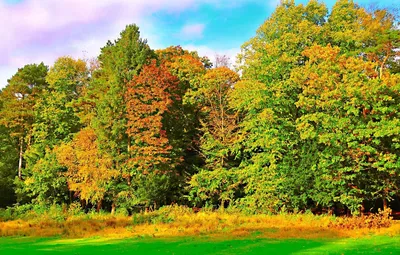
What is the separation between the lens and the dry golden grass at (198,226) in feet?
81.3

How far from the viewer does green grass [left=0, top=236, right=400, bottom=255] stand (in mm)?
16781

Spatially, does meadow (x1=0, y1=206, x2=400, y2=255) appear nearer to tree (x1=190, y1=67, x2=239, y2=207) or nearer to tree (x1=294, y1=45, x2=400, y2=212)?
tree (x1=190, y1=67, x2=239, y2=207)

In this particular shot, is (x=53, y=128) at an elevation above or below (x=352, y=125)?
above

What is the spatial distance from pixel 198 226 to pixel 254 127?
1375 centimetres

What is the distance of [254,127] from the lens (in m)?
38.8

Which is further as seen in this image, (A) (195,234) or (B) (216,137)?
(B) (216,137)

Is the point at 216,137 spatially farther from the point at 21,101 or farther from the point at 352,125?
the point at 21,101

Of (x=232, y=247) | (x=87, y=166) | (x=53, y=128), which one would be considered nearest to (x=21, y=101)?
(x=53, y=128)

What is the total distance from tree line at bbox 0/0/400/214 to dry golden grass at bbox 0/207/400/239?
4091 millimetres

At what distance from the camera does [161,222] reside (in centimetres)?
3123

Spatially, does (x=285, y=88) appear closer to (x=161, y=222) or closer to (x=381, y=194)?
(x=381, y=194)

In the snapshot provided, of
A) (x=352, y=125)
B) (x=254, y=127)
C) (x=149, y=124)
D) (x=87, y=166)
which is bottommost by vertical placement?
(x=87, y=166)

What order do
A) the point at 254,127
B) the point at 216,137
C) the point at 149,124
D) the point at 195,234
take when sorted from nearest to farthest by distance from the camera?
the point at 195,234
the point at 149,124
the point at 254,127
the point at 216,137

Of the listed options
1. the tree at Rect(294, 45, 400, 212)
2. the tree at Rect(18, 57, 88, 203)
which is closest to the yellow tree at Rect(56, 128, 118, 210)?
the tree at Rect(18, 57, 88, 203)
